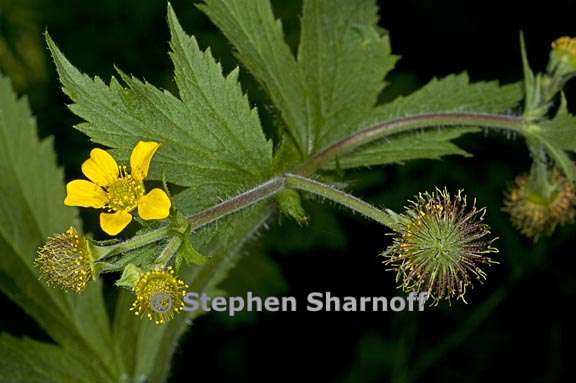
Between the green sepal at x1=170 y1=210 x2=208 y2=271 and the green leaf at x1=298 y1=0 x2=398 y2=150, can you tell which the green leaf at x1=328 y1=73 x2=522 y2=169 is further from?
the green sepal at x1=170 y1=210 x2=208 y2=271

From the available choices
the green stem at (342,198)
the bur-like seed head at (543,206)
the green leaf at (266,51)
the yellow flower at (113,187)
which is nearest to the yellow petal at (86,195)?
the yellow flower at (113,187)

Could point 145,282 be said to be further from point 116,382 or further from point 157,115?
point 116,382

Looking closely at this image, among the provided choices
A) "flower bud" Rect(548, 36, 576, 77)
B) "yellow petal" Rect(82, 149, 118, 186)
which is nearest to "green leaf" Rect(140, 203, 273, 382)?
"yellow petal" Rect(82, 149, 118, 186)

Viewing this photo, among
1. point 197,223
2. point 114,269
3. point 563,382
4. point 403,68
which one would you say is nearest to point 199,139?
point 197,223

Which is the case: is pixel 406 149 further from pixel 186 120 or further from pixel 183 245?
pixel 183 245

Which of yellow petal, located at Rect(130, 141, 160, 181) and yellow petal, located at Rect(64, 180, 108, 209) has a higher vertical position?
yellow petal, located at Rect(130, 141, 160, 181)

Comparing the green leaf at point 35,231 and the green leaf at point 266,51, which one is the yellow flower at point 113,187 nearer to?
the green leaf at point 266,51
